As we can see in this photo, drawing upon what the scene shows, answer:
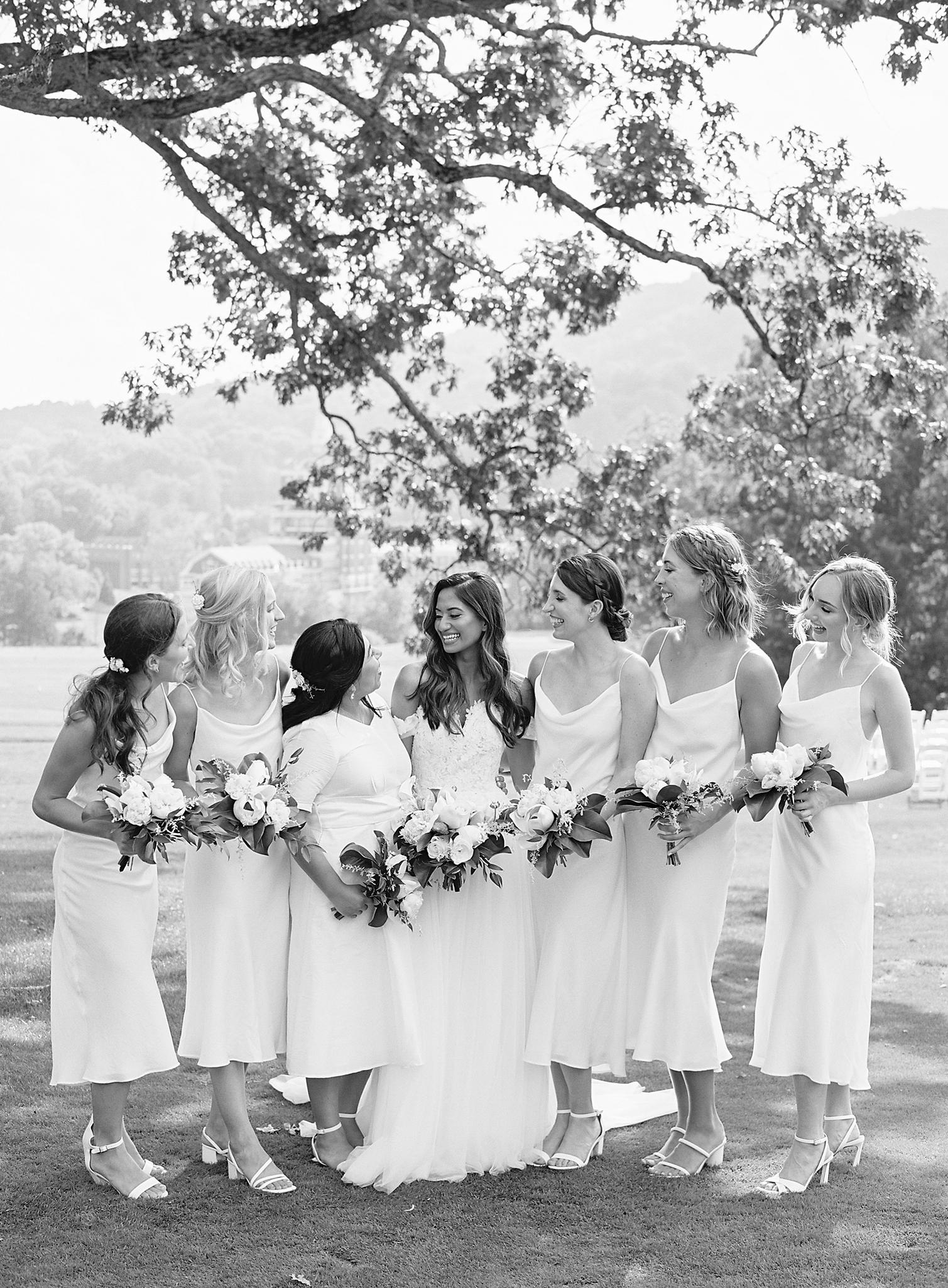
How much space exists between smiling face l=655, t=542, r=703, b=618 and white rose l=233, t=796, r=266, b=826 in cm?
169

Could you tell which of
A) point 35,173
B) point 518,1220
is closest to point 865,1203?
point 518,1220

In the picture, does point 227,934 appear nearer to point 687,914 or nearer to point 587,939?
point 587,939

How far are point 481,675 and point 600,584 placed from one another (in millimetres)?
597

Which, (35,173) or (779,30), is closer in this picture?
(779,30)

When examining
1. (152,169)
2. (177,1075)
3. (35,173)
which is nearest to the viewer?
(177,1075)

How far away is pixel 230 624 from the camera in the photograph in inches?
186

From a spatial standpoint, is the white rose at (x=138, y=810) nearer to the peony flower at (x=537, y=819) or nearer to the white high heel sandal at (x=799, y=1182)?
the peony flower at (x=537, y=819)

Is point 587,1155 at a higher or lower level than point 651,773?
lower

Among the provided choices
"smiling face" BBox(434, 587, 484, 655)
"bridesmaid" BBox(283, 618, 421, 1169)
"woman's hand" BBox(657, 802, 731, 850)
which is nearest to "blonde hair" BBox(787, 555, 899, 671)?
"woman's hand" BBox(657, 802, 731, 850)

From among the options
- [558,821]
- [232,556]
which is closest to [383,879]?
[558,821]

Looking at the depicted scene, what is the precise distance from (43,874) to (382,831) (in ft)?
25.3

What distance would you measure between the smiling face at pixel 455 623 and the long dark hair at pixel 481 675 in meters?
0.02

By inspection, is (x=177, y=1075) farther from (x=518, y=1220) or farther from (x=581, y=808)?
(x=581, y=808)

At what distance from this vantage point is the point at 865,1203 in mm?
4629
